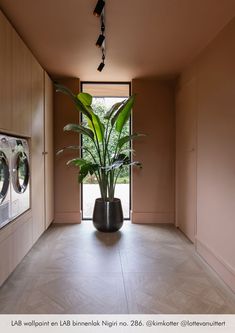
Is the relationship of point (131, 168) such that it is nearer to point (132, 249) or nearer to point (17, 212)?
point (132, 249)

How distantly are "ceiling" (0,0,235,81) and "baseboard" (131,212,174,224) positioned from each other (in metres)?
2.39

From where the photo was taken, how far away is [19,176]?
271 cm

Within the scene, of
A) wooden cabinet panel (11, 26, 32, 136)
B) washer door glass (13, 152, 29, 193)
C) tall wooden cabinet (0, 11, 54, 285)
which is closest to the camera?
tall wooden cabinet (0, 11, 54, 285)

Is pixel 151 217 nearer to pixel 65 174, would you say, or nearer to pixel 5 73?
pixel 65 174

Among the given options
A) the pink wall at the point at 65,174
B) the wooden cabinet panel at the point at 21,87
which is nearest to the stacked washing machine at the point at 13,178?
the wooden cabinet panel at the point at 21,87

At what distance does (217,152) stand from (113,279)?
1.64 meters

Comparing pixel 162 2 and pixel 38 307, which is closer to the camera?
pixel 38 307

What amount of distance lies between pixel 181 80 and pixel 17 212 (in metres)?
3.04

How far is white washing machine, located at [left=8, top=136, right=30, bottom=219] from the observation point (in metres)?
2.53

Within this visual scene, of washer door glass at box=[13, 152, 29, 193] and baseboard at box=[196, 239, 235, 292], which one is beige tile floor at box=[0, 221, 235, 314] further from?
washer door glass at box=[13, 152, 29, 193]

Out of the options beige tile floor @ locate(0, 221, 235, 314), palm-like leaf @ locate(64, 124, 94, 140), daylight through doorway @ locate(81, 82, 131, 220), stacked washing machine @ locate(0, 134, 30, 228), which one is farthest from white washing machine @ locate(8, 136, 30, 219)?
daylight through doorway @ locate(81, 82, 131, 220)
